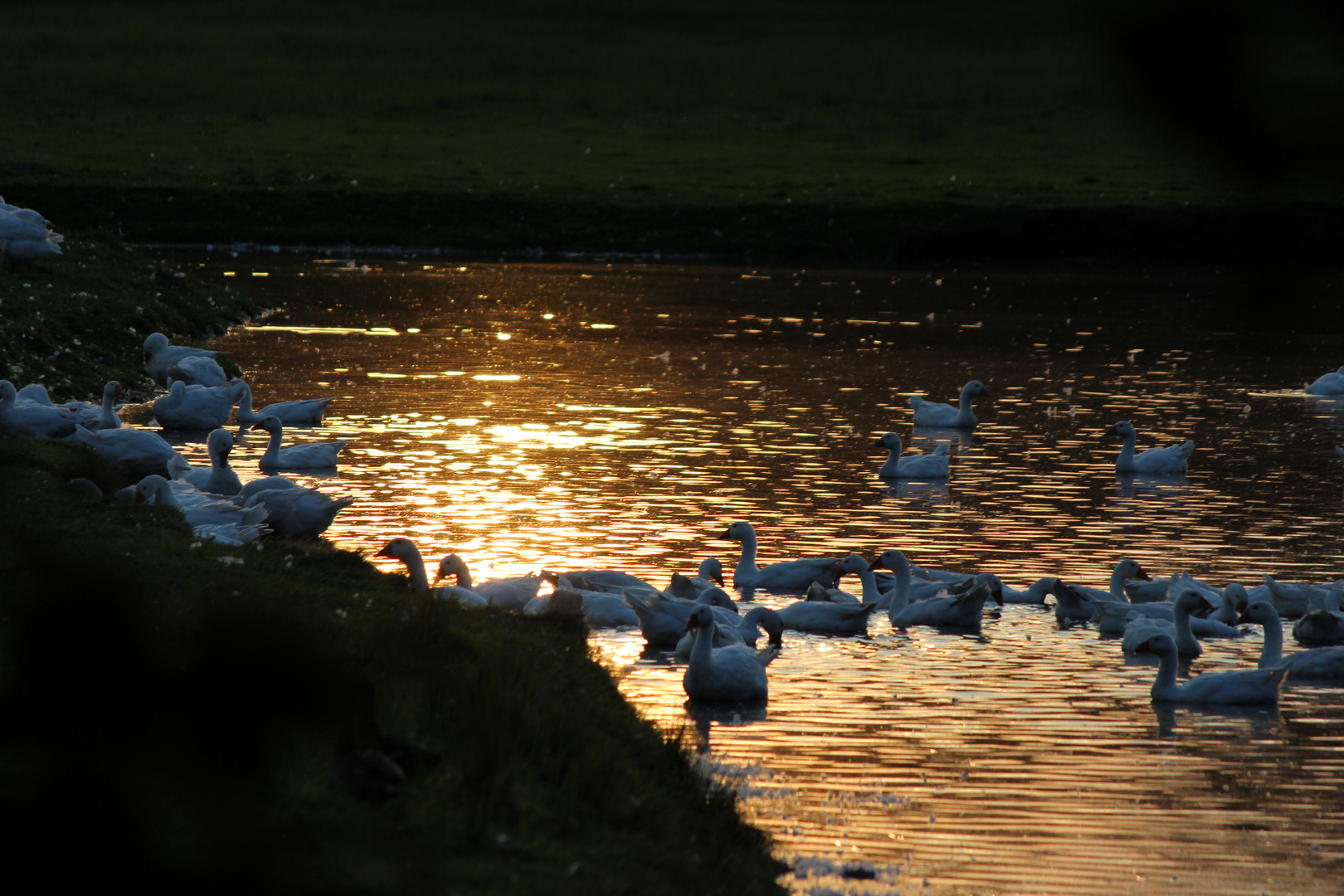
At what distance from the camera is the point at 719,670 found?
10766 mm

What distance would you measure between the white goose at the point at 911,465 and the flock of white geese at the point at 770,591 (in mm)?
4769

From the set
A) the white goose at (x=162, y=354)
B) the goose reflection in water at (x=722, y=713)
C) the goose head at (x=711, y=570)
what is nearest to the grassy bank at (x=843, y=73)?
the goose reflection in water at (x=722, y=713)

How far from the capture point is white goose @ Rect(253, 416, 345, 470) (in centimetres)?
1805

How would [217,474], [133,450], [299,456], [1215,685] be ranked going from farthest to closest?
[299,456], [133,450], [217,474], [1215,685]

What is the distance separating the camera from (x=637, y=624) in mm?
12898

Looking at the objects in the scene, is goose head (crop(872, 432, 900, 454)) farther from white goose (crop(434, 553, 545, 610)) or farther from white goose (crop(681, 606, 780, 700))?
white goose (crop(681, 606, 780, 700))

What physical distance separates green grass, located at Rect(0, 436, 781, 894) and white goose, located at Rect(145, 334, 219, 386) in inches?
383

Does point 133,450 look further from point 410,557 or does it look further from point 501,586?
point 501,586

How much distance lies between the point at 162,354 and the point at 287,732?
22653mm

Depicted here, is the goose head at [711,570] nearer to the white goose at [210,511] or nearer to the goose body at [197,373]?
the white goose at [210,511]

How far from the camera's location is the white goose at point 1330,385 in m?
27.8

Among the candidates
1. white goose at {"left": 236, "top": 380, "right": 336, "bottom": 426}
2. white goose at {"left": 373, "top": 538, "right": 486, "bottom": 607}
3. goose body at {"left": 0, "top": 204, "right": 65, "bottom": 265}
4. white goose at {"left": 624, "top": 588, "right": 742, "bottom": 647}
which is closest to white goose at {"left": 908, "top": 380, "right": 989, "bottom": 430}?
white goose at {"left": 236, "top": 380, "right": 336, "bottom": 426}

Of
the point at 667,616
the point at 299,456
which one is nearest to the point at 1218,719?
the point at 667,616

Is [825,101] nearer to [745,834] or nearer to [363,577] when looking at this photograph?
[745,834]
